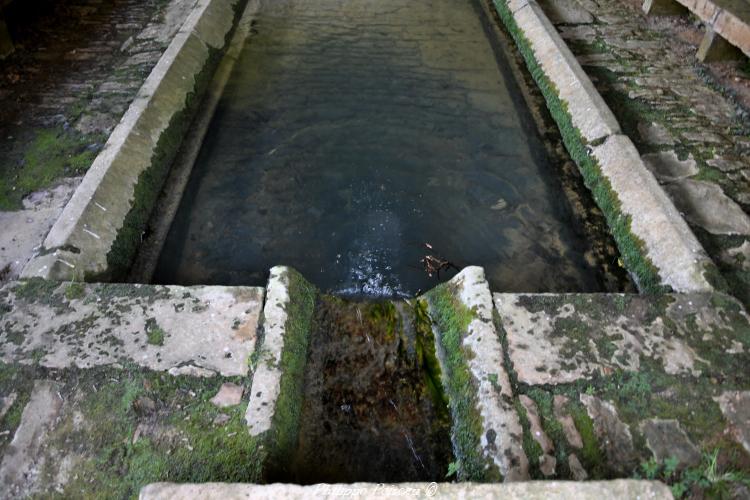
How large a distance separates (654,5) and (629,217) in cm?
359

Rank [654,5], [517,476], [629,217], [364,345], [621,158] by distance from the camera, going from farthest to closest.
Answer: [654,5], [621,158], [629,217], [364,345], [517,476]

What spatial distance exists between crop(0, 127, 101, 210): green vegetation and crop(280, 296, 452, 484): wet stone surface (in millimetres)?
1990

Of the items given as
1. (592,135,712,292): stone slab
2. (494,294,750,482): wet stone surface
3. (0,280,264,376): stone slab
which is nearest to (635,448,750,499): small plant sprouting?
(494,294,750,482): wet stone surface

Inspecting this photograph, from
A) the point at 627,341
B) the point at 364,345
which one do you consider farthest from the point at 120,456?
the point at 627,341

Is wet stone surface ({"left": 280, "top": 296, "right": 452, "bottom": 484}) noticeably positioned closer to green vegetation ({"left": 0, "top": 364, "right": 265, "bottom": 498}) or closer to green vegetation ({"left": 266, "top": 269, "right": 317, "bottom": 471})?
green vegetation ({"left": 266, "top": 269, "right": 317, "bottom": 471})

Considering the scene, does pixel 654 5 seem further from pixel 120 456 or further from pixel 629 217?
pixel 120 456

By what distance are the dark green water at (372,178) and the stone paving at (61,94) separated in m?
0.72

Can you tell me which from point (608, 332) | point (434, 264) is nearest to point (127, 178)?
point (434, 264)

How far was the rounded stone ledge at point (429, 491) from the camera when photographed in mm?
1500

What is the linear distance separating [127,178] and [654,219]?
2.98 m

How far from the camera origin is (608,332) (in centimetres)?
225

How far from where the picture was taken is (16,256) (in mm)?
2777

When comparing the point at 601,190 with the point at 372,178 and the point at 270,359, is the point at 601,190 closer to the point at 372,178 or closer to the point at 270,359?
the point at 372,178

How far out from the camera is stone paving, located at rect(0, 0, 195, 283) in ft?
10.1
